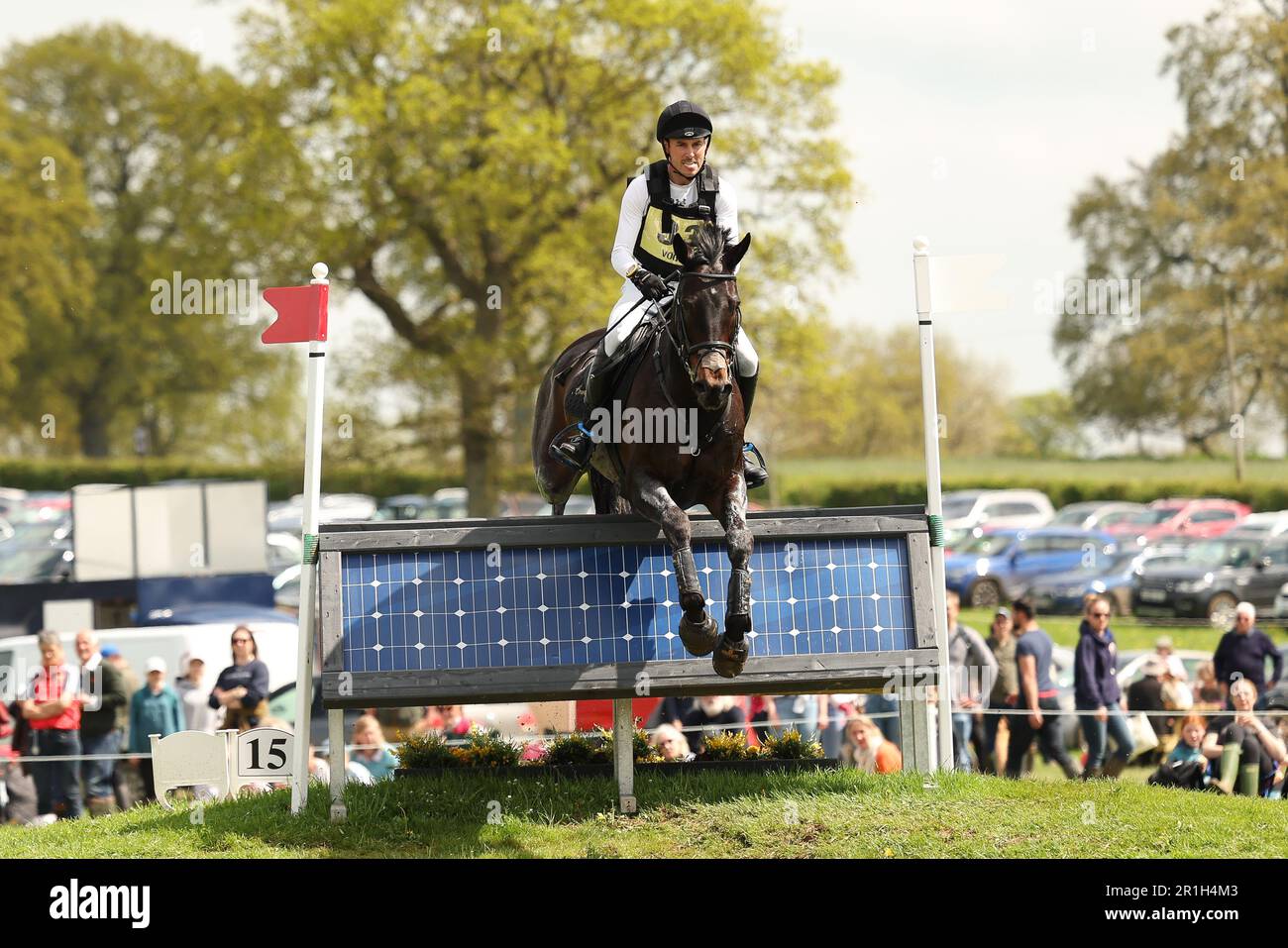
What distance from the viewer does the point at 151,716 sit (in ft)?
41.5

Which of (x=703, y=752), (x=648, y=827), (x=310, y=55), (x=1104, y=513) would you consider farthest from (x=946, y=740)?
(x=1104, y=513)

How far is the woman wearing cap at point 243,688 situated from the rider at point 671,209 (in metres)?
4.84

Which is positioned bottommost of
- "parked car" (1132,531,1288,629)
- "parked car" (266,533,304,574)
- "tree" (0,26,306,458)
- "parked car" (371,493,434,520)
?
"parked car" (1132,531,1288,629)

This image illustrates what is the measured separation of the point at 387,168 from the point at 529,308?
14.1 feet

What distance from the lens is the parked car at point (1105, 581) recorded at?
27328 mm

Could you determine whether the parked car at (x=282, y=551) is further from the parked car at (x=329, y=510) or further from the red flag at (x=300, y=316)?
the red flag at (x=300, y=316)

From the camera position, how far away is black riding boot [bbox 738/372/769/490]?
8766 mm

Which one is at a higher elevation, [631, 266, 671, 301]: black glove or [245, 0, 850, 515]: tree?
[245, 0, 850, 515]: tree

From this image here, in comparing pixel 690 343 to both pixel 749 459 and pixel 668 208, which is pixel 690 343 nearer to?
pixel 668 208

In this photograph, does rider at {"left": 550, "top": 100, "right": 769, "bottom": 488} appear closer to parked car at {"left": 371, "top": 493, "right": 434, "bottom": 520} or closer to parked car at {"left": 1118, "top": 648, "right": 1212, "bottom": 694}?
parked car at {"left": 1118, "top": 648, "right": 1212, "bottom": 694}

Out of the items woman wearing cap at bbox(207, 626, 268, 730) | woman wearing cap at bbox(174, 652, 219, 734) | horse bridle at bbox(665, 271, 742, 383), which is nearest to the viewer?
horse bridle at bbox(665, 271, 742, 383)

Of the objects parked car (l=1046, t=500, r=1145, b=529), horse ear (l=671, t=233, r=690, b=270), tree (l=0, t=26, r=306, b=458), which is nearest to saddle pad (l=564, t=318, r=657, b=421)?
horse ear (l=671, t=233, r=690, b=270)

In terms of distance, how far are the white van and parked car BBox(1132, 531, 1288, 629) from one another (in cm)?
1774

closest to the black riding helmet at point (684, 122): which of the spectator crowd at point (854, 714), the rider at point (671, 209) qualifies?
the rider at point (671, 209)
